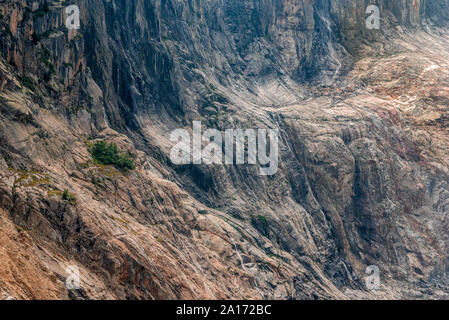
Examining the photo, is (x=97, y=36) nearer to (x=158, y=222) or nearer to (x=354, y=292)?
(x=158, y=222)

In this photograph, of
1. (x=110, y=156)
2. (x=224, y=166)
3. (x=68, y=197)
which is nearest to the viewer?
(x=68, y=197)

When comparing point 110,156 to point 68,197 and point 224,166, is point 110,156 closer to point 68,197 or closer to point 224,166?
point 68,197

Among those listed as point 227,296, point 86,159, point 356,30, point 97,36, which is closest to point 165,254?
point 227,296

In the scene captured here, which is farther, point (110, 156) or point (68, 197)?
point (110, 156)

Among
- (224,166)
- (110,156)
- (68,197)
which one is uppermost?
(68,197)

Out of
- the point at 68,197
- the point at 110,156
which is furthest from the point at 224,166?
the point at 68,197

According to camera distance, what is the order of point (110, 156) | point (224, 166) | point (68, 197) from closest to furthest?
point (68, 197) → point (110, 156) → point (224, 166)

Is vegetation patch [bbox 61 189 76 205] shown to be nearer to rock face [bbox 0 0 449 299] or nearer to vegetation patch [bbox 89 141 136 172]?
rock face [bbox 0 0 449 299]

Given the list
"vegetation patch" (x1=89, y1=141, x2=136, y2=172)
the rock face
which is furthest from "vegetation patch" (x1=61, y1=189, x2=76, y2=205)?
"vegetation patch" (x1=89, y1=141, x2=136, y2=172)

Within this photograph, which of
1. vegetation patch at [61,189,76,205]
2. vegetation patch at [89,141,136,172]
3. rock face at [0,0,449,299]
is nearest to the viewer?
vegetation patch at [61,189,76,205]
